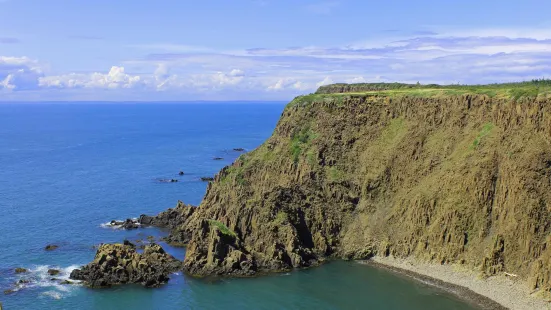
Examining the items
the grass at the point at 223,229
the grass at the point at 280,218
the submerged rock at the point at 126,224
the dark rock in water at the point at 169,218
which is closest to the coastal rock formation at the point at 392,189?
the grass at the point at 280,218

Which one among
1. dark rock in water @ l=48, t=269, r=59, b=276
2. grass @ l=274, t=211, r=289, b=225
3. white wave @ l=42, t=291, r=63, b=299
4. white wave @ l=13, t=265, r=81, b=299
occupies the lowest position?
white wave @ l=42, t=291, r=63, b=299

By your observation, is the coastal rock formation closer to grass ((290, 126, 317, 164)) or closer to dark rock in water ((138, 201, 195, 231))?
Answer: grass ((290, 126, 317, 164))

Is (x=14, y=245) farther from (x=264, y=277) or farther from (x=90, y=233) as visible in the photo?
(x=264, y=277)

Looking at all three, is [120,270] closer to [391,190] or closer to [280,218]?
[280,218]

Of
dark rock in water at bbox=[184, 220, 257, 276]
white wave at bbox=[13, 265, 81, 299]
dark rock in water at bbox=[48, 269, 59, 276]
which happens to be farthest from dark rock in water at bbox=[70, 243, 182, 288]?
dark rock in water at bbox=[184, 220, 257, 276]

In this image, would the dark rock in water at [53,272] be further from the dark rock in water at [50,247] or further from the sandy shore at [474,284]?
the sandy shore at [474,284]

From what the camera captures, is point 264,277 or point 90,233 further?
point 90,233

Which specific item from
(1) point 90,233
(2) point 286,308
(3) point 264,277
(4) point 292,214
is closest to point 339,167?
(4) point 292,214
